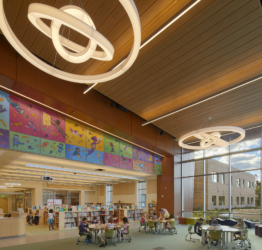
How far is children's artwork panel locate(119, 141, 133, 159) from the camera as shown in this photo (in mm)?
13914

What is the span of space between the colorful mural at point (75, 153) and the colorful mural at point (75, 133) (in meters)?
0.18

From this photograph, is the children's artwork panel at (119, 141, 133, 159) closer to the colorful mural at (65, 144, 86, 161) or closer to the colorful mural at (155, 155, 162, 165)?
the colorful mural at (65, 144, 86, 161)

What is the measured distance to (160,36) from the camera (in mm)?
6762

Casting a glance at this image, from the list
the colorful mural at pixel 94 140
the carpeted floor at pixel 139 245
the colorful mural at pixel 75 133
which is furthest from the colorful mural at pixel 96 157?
the carpeted floor at pixel 139 245

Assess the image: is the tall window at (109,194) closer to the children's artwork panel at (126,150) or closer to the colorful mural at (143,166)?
the colorful mural at (143,166)

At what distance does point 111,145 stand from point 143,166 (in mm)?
3478

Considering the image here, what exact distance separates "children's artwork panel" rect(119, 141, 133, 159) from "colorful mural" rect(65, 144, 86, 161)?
118 inches

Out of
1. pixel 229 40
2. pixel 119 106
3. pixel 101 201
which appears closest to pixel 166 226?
pixel 119 106

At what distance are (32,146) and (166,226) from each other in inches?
280

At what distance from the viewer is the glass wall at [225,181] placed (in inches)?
548

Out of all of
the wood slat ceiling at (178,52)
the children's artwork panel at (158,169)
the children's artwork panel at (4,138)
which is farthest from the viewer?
the children's artwork panel at (158,169)

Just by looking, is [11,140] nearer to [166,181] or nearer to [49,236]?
[49,236]

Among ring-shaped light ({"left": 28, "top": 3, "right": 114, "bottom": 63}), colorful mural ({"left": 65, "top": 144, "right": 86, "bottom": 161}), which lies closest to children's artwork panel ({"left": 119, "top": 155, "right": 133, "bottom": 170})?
colorful mural ({"left": 65, "top": 144, "right": 86, "bottom": 161})

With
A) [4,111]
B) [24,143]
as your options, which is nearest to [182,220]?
[24,143]
